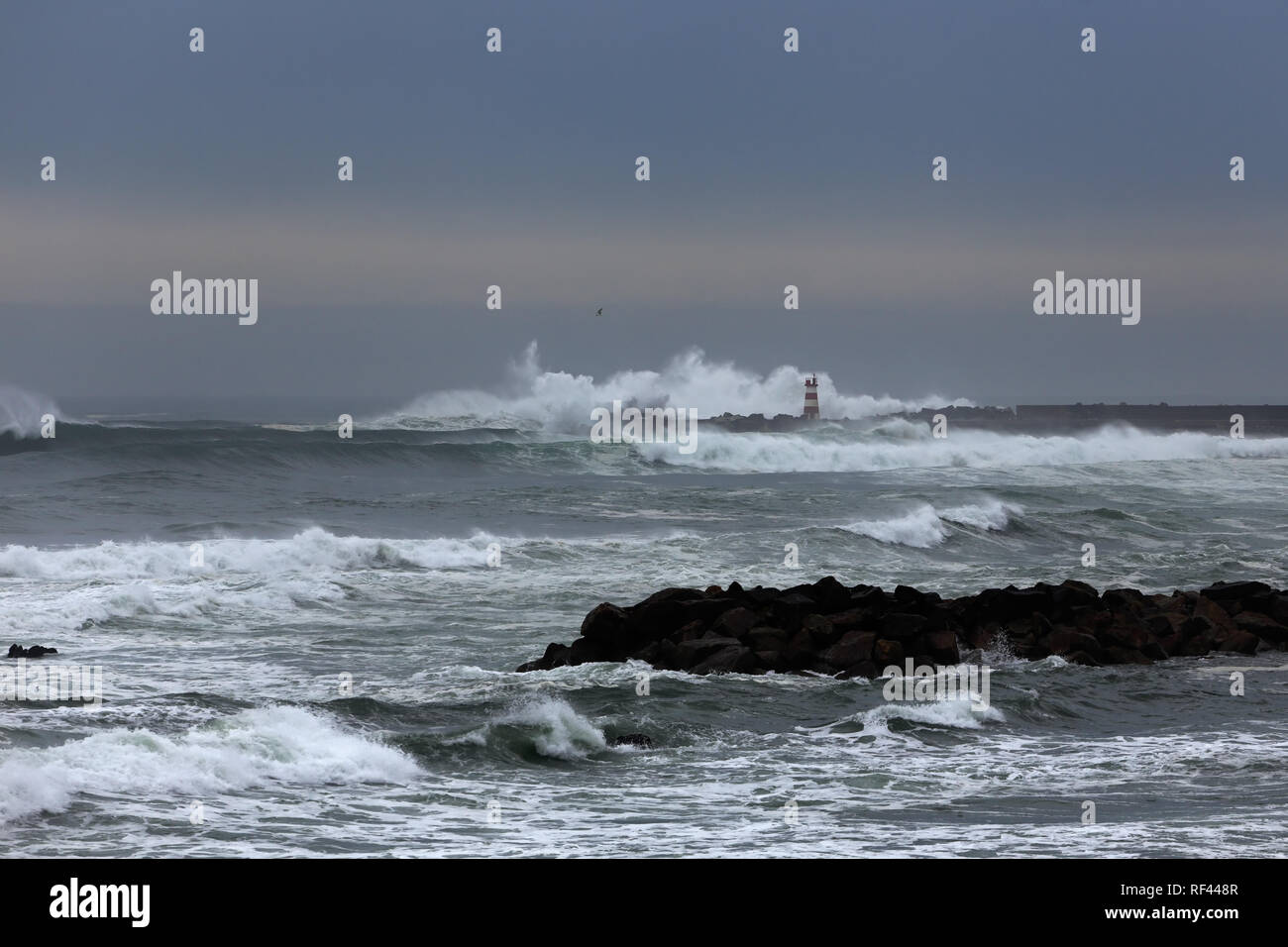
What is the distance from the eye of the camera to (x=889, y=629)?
14953 mm

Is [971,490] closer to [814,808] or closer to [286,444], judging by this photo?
[286,444]

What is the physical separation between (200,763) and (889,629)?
766 cm

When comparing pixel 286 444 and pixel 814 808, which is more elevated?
pixel 286 444

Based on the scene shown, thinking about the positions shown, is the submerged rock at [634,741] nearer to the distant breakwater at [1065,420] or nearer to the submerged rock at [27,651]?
the submerged rock at [27,651]

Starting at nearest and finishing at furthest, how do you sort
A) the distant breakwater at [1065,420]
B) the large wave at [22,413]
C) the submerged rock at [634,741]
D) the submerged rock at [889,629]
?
the submerged rock at [634,741], the submerged rock at [889,629], the large wave at [22,413], the distant breakwater at [1065,420]

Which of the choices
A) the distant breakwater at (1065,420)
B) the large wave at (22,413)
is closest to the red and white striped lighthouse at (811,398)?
the distant breakwater at (1065,420)

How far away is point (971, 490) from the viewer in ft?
125

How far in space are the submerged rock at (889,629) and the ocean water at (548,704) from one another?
537mm

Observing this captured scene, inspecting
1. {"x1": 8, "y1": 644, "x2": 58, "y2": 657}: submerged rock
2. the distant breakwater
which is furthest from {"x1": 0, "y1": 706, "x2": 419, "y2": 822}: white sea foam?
the distant breakwater

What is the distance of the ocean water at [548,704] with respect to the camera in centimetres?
863

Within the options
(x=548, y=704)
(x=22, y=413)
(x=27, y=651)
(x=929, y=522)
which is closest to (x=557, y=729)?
(x=548, y=704)

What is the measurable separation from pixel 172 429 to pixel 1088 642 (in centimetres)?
4131

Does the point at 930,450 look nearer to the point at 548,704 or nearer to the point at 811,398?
the point at 811,398
